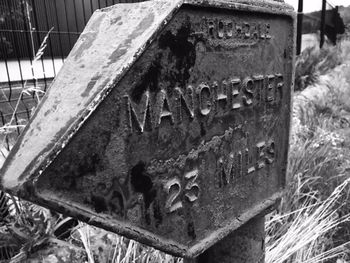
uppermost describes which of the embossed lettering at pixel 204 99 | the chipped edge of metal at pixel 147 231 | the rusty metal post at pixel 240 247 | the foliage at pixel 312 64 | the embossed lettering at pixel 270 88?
the embossed lettering at pixel 204 99

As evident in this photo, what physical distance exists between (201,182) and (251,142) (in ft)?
0.72

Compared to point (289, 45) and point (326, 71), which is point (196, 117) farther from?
point (326, 71)

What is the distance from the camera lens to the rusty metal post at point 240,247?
1.02 m

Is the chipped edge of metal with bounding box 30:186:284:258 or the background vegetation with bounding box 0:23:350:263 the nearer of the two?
the chipped edge of metal with bounding box 30:186:284:258

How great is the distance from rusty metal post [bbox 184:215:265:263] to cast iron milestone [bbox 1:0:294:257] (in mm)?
99

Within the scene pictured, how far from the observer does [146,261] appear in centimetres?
158

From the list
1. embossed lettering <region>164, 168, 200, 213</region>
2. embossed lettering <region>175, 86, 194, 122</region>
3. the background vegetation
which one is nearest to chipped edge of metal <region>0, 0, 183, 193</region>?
embossed lettering <region>175, 86, 194, 122</region>

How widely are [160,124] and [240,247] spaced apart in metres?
0.55

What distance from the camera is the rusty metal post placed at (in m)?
1.02

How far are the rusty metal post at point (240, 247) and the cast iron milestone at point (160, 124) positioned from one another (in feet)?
0.33

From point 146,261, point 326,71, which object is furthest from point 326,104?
point 146,261

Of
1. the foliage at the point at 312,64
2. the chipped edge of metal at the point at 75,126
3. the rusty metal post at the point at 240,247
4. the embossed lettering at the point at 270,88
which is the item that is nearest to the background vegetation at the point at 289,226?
the rusty metal post at the point at 240,247

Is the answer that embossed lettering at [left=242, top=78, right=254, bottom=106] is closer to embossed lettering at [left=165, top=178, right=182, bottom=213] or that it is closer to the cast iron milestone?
the cast iron milestone

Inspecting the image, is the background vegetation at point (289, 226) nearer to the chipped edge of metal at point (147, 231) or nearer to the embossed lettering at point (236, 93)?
the chipped edge of metal at point (147, 231)
